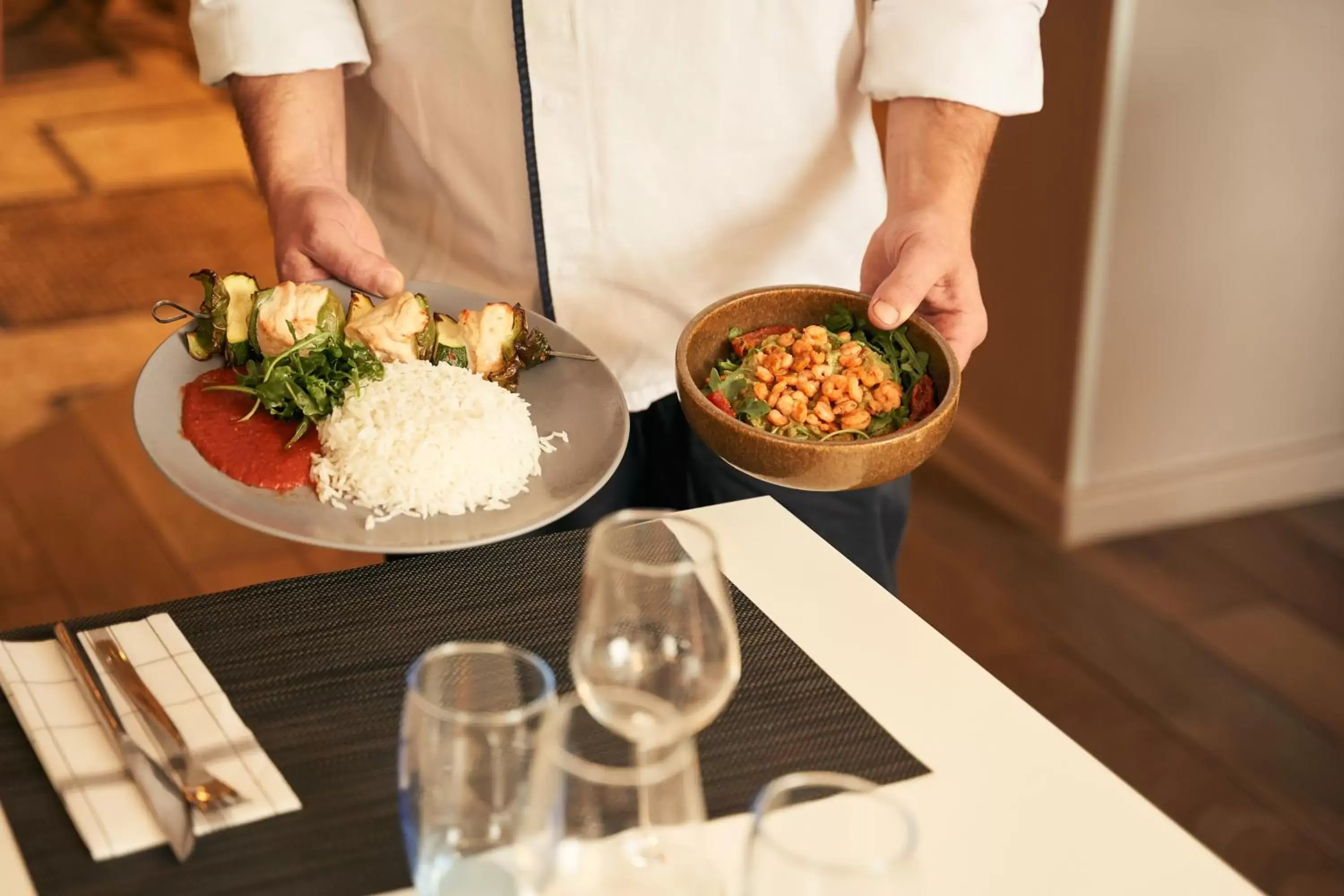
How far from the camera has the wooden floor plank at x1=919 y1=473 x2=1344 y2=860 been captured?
2.09 metres

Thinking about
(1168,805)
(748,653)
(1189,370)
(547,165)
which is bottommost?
(1168,805)

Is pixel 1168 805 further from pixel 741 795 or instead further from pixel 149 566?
pixel 149 566

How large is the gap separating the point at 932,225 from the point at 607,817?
85 centimetres

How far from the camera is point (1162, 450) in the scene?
2.74 m

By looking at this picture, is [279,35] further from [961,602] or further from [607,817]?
[961,602]

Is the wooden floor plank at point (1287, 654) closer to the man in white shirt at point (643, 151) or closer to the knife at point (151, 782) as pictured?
the man in white shirt at point (643, 151)

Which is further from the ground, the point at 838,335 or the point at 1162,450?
the point at 838,335

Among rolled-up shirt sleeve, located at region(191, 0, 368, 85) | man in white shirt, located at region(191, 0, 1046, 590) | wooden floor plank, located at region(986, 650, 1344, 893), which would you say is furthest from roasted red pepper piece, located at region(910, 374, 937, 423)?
wooden floor plank, located at region(986, 650, 1344, 893)

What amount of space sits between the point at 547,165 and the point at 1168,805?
1322 mm

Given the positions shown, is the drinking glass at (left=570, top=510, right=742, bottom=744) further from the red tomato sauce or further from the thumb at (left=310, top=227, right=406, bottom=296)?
the thumb at (left=310, top=227, right=406, bottom=296)

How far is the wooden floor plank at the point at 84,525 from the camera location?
2598 mm

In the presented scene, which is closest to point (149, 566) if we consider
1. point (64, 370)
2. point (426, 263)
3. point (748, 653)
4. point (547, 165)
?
→ point (64, 370)

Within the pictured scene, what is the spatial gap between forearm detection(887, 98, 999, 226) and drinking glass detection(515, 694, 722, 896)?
2.84 ft

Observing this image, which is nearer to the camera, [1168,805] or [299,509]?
[299,509]
